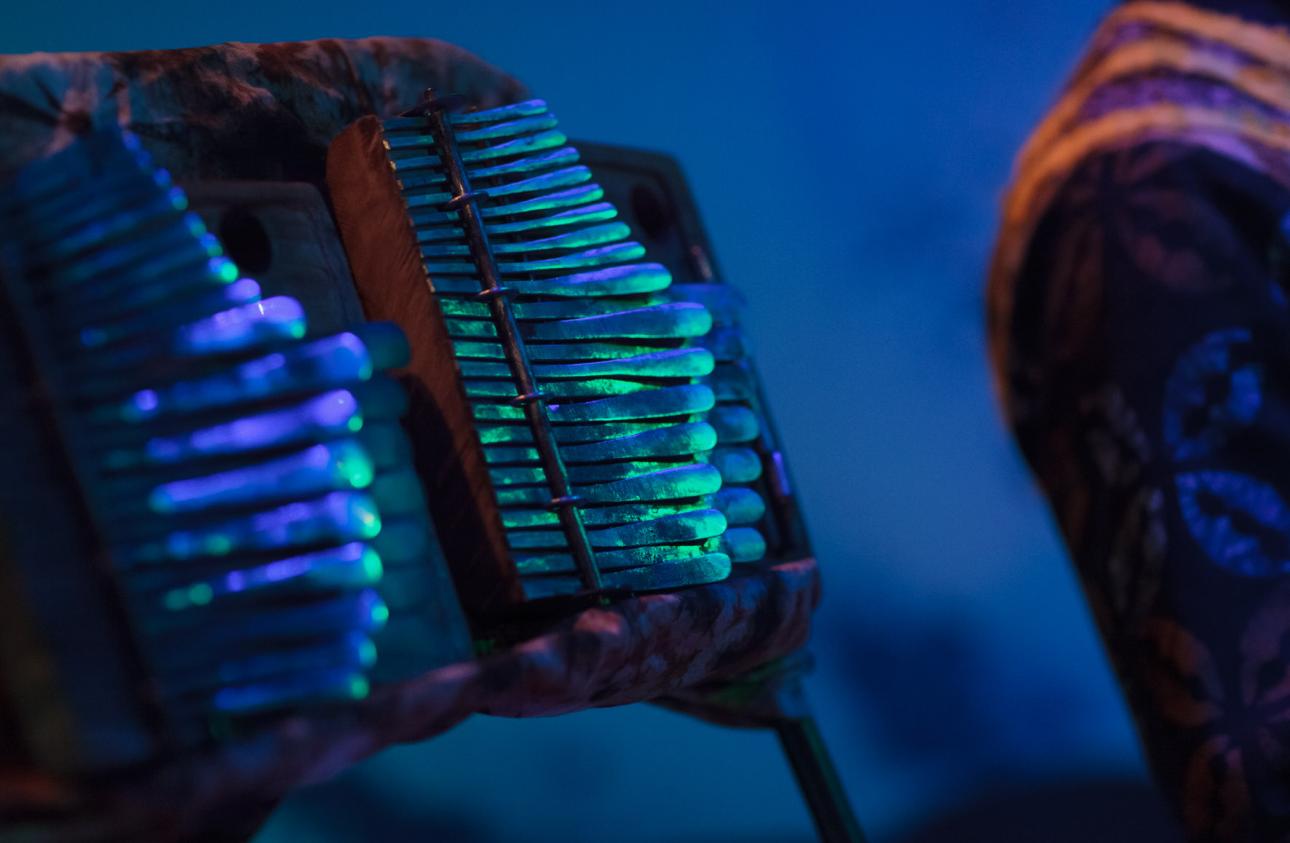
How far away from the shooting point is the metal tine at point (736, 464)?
0.64 m

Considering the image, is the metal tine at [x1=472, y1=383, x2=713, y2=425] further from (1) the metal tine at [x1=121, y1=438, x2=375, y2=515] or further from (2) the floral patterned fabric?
(2) the floral patterned fabric

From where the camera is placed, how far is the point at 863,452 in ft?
3.97

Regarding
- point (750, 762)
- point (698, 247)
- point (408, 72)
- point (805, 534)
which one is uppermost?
point (408, 72)

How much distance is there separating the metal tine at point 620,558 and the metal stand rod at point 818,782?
201 millimetres

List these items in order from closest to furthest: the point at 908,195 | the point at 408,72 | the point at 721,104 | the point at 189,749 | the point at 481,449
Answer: the point at 189,749 → the point at 481,449 → the point at 408,72 → the point at 721,104 → the point at 908,195

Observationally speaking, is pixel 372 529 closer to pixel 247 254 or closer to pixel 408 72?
pixel 247 254

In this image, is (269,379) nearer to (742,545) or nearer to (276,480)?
(276,480)

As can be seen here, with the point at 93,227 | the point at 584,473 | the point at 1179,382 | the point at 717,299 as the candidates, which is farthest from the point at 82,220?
the point at 1179,382

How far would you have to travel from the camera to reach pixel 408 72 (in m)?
0.67

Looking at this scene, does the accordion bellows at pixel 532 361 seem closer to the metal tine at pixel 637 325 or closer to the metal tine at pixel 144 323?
the metal tine at pixel 637 325

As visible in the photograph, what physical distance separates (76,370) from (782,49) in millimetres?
831

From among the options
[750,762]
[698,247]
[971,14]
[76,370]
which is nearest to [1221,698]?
[698,247]

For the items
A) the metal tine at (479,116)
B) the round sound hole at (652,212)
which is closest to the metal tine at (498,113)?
the metal tine at (479,116)

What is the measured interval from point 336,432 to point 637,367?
18 cm
